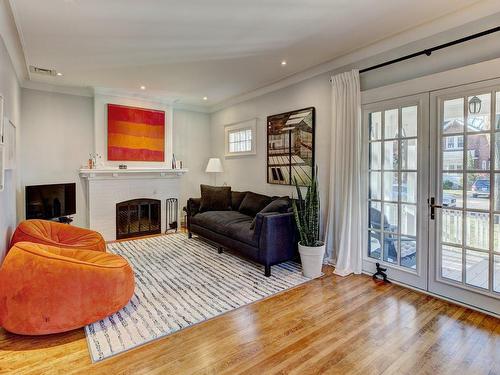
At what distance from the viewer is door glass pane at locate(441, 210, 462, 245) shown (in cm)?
268

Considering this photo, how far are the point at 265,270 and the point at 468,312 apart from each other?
196 centimetres

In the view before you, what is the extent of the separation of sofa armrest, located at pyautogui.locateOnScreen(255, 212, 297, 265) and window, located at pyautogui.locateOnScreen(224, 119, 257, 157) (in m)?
2.04

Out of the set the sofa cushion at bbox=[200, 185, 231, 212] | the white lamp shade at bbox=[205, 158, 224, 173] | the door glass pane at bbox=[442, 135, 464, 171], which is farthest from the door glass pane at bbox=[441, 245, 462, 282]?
the white lamp shade at bbox=[205, 158, 224, 173]

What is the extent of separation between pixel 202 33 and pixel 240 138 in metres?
2.73

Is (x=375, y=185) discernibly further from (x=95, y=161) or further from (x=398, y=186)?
(x=95, y=161)

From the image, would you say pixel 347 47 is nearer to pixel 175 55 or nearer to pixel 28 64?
pixel 175 55

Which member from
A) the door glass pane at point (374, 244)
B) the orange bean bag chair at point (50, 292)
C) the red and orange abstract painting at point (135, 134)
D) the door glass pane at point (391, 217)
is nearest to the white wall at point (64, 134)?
the red and orange abstract painting at point (135, 134)

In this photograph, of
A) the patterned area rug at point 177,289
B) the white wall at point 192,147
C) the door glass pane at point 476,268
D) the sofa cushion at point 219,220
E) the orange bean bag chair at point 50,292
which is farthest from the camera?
the white wall at point 192,147

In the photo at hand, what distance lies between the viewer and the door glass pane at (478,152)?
2.48 m

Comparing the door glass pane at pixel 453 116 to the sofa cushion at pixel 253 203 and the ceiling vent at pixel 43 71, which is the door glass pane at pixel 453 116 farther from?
the ceiling vent at pixel 43 71

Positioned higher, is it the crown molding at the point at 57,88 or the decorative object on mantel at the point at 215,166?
the crown molding at the point at 57,88

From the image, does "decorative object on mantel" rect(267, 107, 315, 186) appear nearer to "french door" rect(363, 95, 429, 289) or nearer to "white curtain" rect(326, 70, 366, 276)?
"white curtain" rect(326, 70, 366, 276)

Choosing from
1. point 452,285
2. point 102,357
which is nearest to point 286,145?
point 452,285

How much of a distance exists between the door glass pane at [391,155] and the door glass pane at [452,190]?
0.51 m
